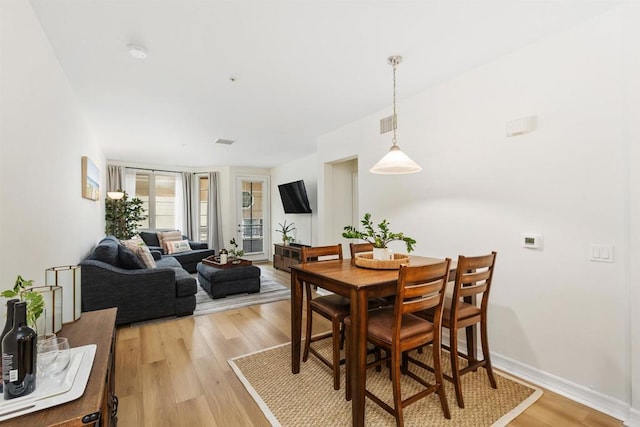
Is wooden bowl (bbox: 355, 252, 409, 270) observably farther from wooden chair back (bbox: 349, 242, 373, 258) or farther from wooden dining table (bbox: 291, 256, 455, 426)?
wooden chair back (bbox: 349, 242, 373, 258)

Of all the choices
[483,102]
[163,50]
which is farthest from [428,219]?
[163,50]

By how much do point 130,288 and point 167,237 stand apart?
136 inches

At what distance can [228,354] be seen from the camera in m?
2.70

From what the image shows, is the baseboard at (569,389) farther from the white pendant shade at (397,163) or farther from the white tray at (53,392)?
the white tray at (53,392)

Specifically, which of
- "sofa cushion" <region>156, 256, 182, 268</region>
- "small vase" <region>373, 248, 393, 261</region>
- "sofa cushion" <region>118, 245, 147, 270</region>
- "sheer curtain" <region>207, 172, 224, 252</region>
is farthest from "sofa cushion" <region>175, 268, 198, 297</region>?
"sheer curtain" <region>207, 172, 224, 252</region>

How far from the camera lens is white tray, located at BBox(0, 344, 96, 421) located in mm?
924

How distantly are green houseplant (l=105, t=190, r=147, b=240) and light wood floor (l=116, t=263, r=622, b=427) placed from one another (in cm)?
359

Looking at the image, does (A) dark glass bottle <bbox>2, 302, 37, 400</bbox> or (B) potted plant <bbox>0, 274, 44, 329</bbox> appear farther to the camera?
(B) potted plant <bbox>0, 274, 44, 329</bbox>

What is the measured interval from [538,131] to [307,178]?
4.58 meters

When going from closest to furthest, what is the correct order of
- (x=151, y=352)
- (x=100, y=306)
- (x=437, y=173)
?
(x=151, y=352) → (x=437, y=173) → (x=100, y=306)

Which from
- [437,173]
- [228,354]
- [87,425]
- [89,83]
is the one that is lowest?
[228,354]

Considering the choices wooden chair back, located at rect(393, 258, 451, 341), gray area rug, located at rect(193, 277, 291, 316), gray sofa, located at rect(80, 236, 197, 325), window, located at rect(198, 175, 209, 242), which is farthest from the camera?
window, located at rect(198, 175, 209, 242)

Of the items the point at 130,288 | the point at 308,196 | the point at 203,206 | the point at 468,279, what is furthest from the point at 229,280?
the point at 203,206

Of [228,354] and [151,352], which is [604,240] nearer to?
[228,354]
